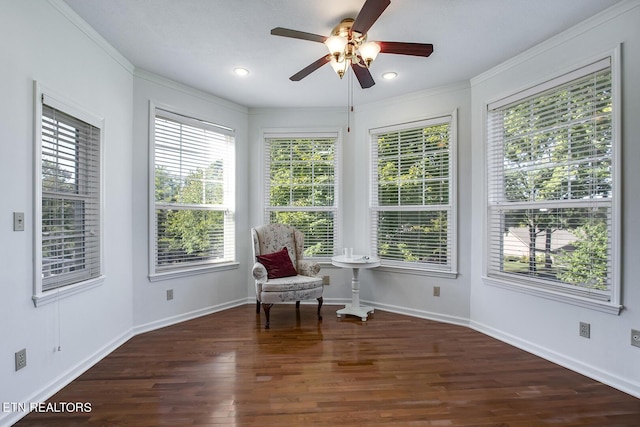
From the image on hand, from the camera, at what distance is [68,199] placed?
A: 2.39m

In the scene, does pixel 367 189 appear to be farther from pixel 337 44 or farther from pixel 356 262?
pixel 337 44

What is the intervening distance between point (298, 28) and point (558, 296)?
306cm

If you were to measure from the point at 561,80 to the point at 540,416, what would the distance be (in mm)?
2564

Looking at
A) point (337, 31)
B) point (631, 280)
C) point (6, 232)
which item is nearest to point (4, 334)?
point (6, 232)

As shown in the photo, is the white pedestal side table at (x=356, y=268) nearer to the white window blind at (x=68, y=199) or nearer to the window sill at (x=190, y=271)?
the window sill at (x=190, y=271)

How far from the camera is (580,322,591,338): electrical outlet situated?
246cm

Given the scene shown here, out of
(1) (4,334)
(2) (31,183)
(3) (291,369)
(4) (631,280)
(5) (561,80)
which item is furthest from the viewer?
(5) (561,80)

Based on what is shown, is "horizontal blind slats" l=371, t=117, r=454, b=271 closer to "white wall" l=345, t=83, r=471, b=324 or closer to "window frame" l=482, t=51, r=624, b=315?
"white wall" l=345, t=83, r=471, b=324

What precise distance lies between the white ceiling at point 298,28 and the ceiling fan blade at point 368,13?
350mm

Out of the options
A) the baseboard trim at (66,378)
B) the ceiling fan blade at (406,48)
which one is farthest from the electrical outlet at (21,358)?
the ceiling fan blade at (406,48)

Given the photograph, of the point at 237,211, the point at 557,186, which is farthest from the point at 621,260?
the point at 237,211

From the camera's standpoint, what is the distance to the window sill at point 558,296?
2322mm

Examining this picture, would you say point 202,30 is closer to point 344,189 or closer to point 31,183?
point 31,183

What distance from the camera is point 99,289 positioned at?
2.70 m
